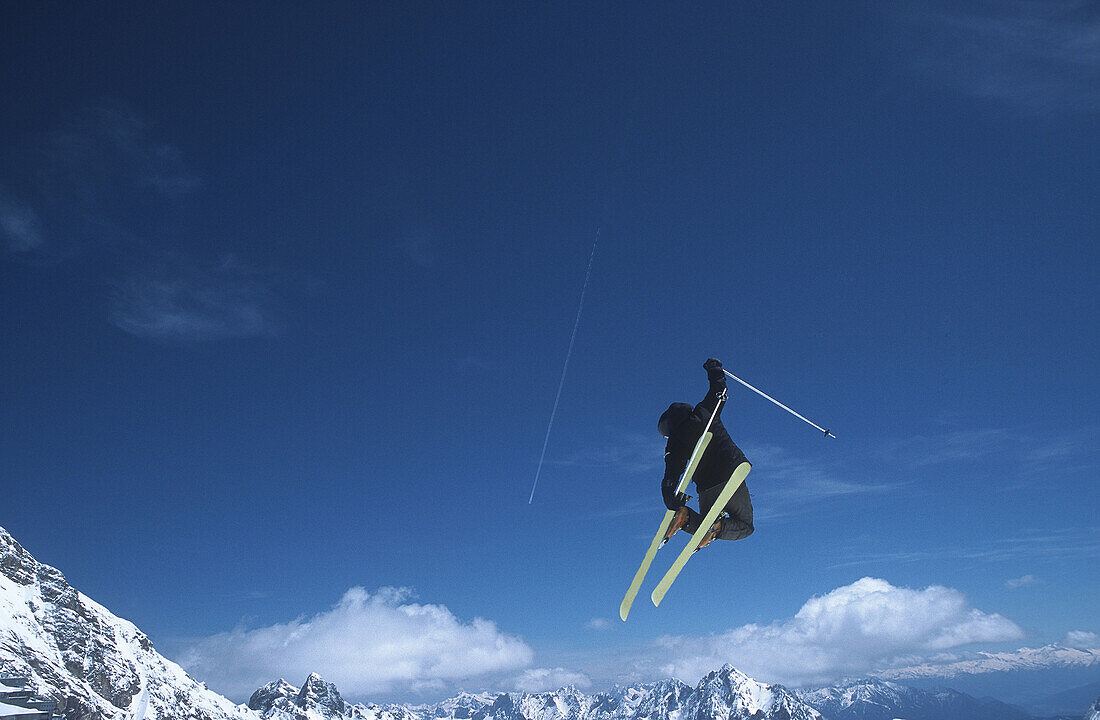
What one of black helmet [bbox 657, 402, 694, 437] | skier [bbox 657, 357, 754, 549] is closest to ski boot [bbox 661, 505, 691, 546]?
skier [bbox 657, 357, 754, 549]

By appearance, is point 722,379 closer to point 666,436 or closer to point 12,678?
point 666,436

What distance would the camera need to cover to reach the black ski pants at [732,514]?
798cm

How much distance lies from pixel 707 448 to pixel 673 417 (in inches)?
24.5

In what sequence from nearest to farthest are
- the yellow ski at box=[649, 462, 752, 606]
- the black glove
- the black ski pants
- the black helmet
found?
the yellow ski at box=[649, 462, 752, 606]
the black glove
the black ski pants
the black helmet

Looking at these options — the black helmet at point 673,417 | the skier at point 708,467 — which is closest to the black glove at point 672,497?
the skier at point 708,467

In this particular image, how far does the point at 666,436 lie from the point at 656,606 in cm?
249

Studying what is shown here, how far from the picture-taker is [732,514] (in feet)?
26.4

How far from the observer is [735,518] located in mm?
8078

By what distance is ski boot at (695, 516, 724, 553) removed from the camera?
26.5ft

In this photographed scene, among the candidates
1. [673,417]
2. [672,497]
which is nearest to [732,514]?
[672,497]

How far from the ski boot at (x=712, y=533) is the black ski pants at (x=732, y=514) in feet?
0.17

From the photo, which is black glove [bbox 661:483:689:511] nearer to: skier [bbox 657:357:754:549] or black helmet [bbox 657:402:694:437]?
skier [bbox 657:357:754:549]

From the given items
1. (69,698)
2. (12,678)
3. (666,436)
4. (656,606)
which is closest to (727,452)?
(666,436)

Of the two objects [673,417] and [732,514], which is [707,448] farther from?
[732,514]
